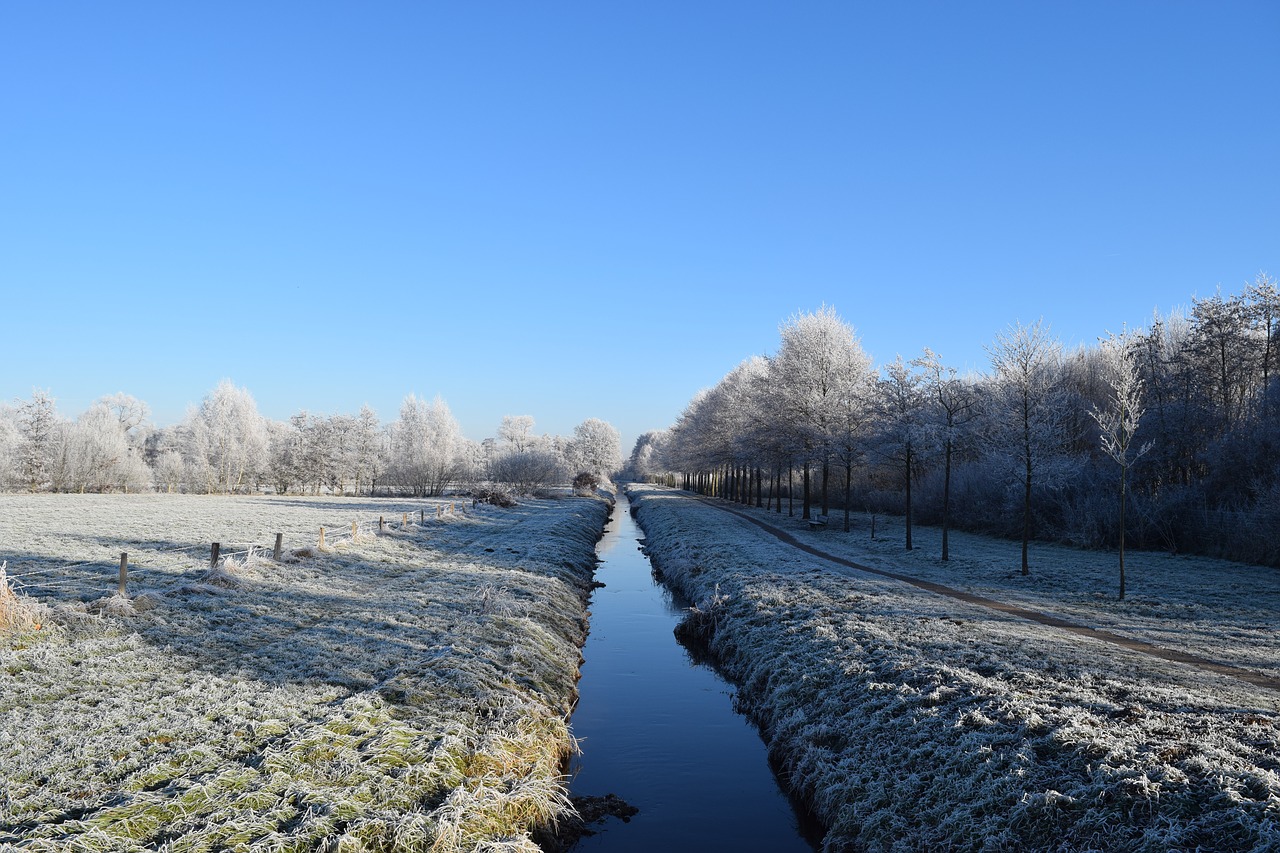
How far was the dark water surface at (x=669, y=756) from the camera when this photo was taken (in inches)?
344

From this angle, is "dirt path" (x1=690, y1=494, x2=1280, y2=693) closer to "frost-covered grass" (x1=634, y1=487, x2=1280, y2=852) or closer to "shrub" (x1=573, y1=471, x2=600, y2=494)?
"frost-covered grass" (x1=634, y1=487, x2=1280, y2=852)

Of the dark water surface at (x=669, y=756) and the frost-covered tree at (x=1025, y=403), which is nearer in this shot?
the dark water surface at (x=669, y=756)

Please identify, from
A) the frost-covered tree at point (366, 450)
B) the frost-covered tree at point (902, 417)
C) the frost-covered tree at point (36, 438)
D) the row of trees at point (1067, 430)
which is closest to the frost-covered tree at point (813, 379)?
the row of trees at point (1067, 430)

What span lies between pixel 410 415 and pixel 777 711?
307ft

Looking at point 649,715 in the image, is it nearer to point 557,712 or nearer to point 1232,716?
point 557,712

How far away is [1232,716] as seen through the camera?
8.31 meters

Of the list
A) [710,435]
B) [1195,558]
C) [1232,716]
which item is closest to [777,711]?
[1232,716]

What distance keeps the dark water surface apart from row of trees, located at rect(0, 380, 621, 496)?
5988 cm

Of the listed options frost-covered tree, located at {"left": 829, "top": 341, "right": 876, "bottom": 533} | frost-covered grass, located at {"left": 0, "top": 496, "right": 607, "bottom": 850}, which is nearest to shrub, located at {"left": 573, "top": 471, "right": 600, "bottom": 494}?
frost-covered tree, located at {"left": 829, "top": 341, "right": 876, "bottom": 533}

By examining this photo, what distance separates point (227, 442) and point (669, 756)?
82.7 meters

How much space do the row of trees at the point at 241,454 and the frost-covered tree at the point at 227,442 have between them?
13 centimetres

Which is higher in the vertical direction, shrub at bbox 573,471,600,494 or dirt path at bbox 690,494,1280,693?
shrub at bbox 573,471,600,494

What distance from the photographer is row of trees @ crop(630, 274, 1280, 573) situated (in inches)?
995

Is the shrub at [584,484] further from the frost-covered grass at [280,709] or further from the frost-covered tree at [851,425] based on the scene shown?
the frost-covered grass at [280,709]
